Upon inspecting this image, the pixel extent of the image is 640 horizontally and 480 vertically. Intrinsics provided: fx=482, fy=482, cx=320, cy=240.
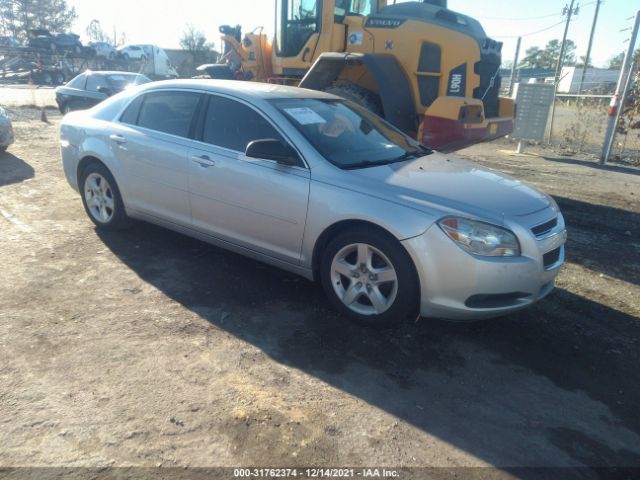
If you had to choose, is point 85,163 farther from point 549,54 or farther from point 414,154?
point 549,54

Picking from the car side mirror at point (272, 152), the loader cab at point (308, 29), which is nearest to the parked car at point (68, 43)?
the loader cab at point (308, 29)

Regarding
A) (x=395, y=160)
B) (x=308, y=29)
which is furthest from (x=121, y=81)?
(x=395, y=160)

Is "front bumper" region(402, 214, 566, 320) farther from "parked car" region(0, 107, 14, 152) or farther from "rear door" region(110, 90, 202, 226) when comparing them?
"parked car" region(0, 107, 14, 152)

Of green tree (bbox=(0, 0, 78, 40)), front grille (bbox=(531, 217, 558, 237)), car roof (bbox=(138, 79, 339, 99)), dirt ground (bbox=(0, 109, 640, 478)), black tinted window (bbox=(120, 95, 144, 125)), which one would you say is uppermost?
green tree (bbox=(0, 0, 78, 40))

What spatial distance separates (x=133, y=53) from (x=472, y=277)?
36314mm

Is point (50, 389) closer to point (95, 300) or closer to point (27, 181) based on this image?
point (95, 300)

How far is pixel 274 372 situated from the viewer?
2.95 metres

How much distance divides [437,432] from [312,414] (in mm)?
662

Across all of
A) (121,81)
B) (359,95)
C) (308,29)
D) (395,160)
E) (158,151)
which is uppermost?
(308,29)

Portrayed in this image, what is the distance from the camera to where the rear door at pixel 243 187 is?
3.65m

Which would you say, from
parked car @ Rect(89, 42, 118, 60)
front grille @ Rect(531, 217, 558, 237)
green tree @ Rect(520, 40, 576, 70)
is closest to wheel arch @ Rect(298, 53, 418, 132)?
front grille @ Rect(531, 217, 558, 237)

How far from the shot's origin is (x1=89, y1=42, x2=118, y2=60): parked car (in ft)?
108

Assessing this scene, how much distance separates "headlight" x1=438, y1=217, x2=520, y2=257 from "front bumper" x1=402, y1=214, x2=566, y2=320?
0.13 feet

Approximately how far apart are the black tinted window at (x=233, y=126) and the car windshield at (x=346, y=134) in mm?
208
